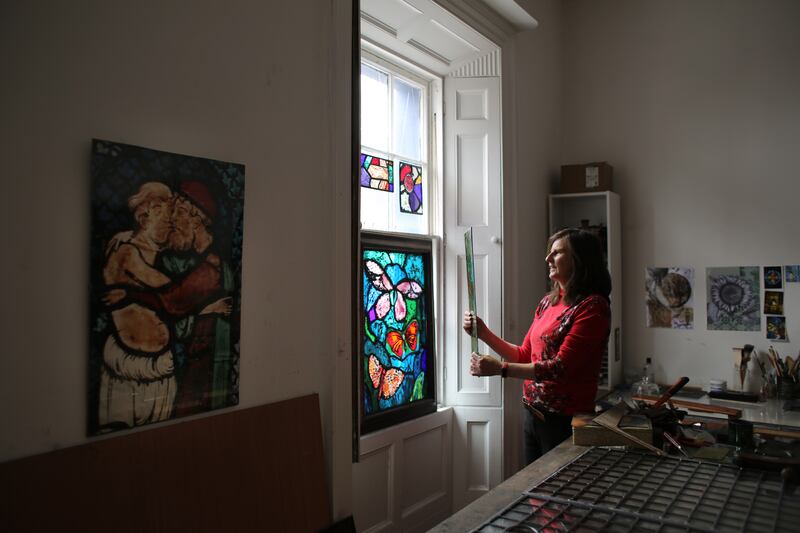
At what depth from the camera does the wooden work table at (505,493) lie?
159 centimetres

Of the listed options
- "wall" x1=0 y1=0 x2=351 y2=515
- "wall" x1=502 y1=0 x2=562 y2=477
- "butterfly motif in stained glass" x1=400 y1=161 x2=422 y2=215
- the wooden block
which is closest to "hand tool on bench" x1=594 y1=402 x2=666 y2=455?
the wooden block

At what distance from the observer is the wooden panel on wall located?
1485 mm

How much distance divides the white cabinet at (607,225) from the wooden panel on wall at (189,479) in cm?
259

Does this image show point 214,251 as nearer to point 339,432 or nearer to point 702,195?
point 339,432

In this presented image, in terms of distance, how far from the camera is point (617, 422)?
7.32ft

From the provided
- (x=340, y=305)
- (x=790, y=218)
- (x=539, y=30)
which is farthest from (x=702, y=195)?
(x=340, y=305)

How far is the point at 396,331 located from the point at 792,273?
8.60 feet

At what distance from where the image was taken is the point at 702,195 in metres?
4.09

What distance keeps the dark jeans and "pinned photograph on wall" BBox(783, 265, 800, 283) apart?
2.24 metres

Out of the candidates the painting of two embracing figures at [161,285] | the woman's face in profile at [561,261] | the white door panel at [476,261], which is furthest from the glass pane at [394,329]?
the painting of two embracing figures at [161,285]

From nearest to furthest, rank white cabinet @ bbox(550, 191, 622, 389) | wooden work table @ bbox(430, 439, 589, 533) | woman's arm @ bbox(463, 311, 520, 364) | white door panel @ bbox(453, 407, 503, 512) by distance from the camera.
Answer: wooden work table @ bbox(430, 439, 589, 533) < woman's arm @ bbox(463, 311, 520, 364) < white door panel @ bbox(453, 407, 503, 512) < white cabinet @ bbox(550, 191, 622, 389)

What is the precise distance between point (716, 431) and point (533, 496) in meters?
1.16

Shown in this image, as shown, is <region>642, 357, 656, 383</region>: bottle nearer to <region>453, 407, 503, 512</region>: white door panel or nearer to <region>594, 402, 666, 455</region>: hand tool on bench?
<region>453, 407, 503, 512</region>: white door panel

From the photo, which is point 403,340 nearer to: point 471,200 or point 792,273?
point 471,200
